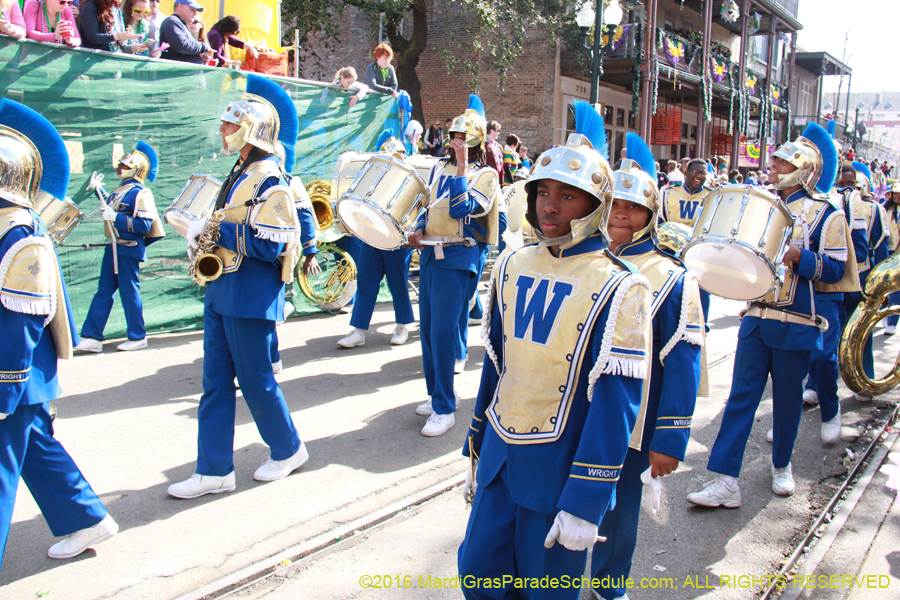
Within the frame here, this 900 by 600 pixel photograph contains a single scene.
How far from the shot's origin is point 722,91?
27.0 meters

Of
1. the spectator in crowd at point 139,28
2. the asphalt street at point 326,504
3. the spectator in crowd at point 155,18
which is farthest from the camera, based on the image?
the spectator in crowd at point 155,18

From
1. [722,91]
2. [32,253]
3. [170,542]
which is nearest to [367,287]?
[170,542]

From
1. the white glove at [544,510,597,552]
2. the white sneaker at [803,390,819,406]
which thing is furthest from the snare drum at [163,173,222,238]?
the white sneaker at [803,390,819,406]

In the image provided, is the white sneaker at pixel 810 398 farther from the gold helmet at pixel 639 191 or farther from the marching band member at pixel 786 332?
the gold helmet at pixel 639 191

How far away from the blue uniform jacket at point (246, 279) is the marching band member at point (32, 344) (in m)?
0.85

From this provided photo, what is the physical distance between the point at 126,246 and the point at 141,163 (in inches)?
33.9

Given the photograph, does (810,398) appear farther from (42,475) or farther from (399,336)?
(42,475)

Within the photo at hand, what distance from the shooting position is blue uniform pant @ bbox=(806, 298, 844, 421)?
4.79 metres

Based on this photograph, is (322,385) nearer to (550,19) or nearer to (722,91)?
(550,19)

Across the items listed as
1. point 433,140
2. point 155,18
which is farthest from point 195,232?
point 433,140

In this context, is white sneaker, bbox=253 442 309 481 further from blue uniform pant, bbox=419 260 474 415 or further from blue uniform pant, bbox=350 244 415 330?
blue uniform pant, bbox=350 244 415 330

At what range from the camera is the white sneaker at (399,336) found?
778 cm

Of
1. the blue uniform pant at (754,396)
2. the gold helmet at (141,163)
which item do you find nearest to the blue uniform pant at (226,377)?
the blue uniform pant at (754,396)

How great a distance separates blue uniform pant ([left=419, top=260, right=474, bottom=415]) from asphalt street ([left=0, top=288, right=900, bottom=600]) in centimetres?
33
